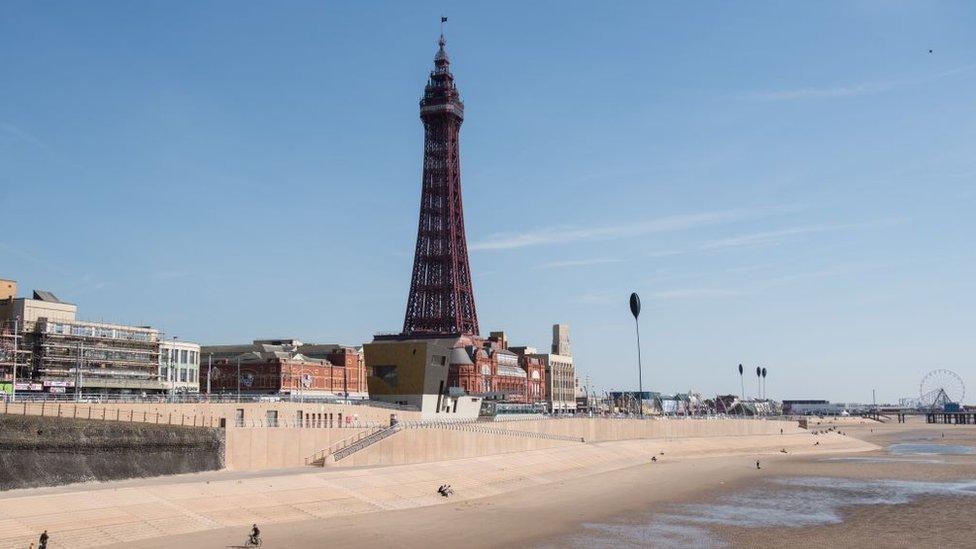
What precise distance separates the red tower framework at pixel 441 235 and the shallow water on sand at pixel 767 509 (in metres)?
79.9

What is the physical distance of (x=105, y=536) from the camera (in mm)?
35250

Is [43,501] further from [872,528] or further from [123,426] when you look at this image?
[872,528]

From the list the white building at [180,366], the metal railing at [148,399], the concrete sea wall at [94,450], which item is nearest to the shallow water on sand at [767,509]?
the concrete sea wall at [94,450]

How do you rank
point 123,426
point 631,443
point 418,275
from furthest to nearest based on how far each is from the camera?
1. point 418,275
2. point 631,443
3. point 123,426

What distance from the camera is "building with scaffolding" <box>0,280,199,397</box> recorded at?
85.8 m

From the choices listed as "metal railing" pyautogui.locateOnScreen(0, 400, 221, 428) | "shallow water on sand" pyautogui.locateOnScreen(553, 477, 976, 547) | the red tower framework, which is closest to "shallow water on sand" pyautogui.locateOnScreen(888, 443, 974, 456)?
"shallow water on sand" pyautogui.locateOnScreen(553, 477, 976, 547)

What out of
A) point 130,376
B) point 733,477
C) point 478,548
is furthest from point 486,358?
point 478,548

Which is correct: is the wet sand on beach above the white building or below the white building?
below

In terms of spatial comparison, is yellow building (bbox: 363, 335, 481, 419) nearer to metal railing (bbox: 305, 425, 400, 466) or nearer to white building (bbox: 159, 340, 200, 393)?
metal railing (bbox: 305, 425, 400, 466)

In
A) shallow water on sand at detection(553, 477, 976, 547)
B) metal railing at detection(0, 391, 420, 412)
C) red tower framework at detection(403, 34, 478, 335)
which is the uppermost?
red tower framework at detection(403, 34, 478, 335)

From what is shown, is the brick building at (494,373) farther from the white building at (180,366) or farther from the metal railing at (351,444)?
the metal railing at (351,444)

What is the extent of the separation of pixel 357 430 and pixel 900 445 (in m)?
97.0

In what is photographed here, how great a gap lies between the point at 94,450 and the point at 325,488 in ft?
40.4

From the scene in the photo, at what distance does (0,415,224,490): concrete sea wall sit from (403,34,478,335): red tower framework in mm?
90942
